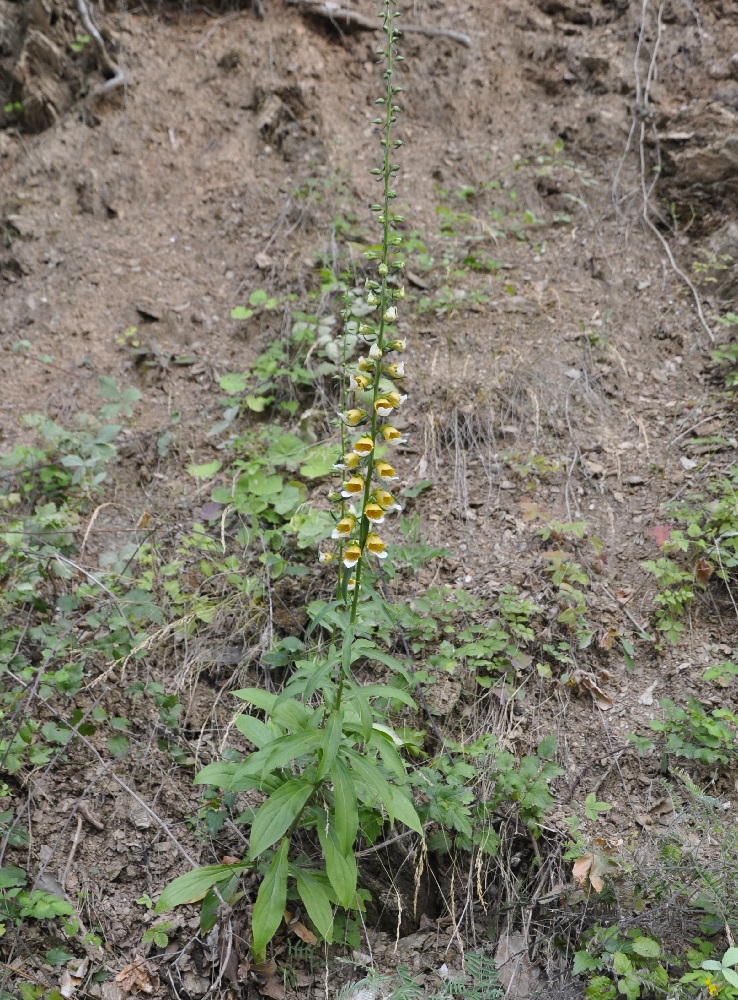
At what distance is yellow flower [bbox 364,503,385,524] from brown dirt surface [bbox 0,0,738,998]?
1324 mm

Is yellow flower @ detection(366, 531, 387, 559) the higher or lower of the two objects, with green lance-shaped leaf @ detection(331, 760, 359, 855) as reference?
higher

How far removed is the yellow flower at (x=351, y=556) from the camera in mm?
2543

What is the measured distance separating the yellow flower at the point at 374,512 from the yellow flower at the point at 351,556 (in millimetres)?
122

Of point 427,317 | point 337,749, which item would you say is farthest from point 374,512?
point 427,317

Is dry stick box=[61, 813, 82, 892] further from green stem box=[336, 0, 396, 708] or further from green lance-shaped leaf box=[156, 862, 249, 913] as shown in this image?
green stem box=[336, 0, 396, 708]

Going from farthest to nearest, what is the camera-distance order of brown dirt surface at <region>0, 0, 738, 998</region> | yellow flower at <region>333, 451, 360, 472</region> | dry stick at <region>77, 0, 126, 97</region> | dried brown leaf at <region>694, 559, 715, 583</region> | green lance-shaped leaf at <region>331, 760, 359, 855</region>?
1. dry stick at <region>77, 0, 126, 97</region>
2. dried brown leaf at <region>694, 559, 715, 583</region>
3. brown dirt surface at <region>0, 0, 738, 998</region>
4. yellow flower at <region>333, 451, 360, 472</region>
5. green lance-shaped leaf at <region>331, 760, 359, 855</region>

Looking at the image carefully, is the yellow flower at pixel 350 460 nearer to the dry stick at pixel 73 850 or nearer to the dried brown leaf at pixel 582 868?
the dried brown leaf at pixel 582 868

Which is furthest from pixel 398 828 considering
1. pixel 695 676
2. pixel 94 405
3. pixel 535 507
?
pixel 94 405

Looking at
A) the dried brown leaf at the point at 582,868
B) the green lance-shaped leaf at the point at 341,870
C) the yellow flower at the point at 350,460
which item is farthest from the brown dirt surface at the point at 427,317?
the yellow flower at the point at 350,460

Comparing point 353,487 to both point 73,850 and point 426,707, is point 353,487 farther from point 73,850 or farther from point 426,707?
point 73,850

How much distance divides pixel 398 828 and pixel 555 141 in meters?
5.41

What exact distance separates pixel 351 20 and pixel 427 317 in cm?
309

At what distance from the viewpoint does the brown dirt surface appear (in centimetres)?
313

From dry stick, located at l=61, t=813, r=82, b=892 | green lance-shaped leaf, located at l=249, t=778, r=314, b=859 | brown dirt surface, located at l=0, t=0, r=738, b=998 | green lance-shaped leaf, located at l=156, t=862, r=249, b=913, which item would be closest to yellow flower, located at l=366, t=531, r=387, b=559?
green lance-shaped leaf, located at l=249, t=778, r=314, b=859
